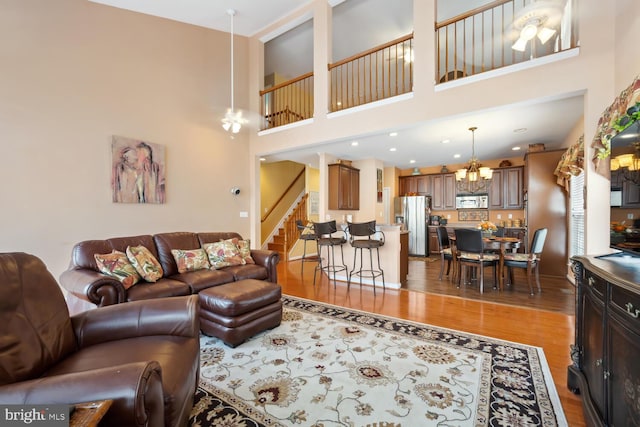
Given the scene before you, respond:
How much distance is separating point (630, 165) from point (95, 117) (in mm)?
5577

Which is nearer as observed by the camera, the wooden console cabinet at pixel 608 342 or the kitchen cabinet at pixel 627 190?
the wooden console cabinet at pixel 608 342

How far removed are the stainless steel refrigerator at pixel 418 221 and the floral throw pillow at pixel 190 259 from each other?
19.2ft

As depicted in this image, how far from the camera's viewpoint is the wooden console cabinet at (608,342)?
1045 millimetres

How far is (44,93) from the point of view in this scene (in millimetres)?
3297

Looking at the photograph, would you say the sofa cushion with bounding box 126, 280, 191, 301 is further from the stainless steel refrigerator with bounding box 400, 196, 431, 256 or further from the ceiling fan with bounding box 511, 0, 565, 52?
the stainless steel refrigerator with bounding box 400, 196, 431, 256

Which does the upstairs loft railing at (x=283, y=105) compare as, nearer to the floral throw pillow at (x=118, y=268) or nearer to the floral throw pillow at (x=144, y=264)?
the floral throw pillow at (x=144, y=264)

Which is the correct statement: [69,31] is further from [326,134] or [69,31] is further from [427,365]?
[427,365]

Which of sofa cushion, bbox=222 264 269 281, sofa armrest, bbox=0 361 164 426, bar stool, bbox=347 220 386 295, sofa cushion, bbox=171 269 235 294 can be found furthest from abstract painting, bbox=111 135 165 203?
sofa armrest, bbox=0 361 164 426

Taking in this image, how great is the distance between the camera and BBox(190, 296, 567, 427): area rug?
158cm

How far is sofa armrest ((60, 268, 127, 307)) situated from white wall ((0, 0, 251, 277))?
1.45 meters


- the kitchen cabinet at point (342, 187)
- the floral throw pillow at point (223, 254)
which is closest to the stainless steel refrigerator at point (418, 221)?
the kitchen cabinet at point (342, 187)

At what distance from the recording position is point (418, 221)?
24.9 feet

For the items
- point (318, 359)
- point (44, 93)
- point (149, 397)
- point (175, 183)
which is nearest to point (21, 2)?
point (44, 93)

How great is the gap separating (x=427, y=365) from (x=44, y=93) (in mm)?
5219
